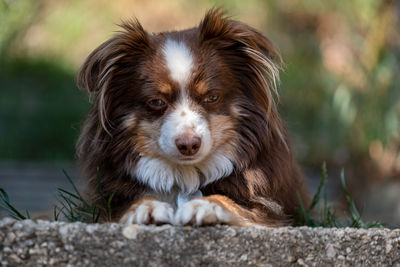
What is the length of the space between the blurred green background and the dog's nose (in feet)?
13.2

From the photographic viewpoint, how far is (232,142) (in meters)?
3.12

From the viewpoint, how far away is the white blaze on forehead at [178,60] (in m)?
3.02

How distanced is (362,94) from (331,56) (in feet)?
6.48

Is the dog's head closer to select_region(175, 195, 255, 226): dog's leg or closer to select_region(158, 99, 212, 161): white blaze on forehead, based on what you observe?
select_region(158, 99, 212, 161): white blaze on forehead

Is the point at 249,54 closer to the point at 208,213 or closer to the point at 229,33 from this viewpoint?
the point at 229,33

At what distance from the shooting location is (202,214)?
2.47 m

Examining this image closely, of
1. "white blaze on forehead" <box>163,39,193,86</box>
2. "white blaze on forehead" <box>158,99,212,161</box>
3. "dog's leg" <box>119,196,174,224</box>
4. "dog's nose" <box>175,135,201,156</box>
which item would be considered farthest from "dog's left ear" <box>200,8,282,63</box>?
"dog's leg" <box>119,196,174,224</box>

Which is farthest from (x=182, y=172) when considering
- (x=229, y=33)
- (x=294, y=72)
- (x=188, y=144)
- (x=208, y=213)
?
(x=294, y=72)

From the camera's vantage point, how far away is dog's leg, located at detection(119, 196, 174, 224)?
2.58m

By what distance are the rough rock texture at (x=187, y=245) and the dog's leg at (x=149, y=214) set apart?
18cm

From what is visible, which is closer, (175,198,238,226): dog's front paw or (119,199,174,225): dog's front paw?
(175,198,238,226): dog's front paw

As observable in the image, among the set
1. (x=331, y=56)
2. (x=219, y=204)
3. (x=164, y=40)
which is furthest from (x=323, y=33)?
(x=219, y=204)

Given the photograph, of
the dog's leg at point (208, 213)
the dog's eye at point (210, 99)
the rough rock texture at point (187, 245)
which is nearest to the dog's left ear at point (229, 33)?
the dog's eye at point (210, 99)

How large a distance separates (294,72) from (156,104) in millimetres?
5458
